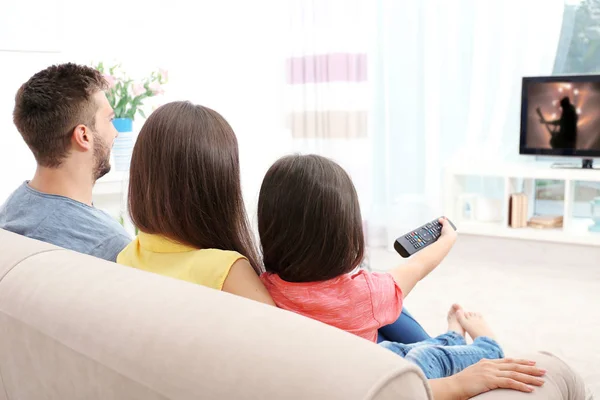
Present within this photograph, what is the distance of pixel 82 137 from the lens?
5.40 feet

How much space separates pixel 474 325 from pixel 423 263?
0.28 m

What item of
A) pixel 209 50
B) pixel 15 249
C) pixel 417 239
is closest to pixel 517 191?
pixel 209 50

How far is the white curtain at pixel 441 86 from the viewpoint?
392cm

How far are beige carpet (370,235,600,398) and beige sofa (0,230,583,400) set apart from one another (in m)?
1.83

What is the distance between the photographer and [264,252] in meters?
1.29

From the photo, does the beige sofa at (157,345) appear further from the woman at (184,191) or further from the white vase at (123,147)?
the white vase at (123,147)

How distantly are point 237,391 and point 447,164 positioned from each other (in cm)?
360

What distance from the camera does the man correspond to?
4.94 feet

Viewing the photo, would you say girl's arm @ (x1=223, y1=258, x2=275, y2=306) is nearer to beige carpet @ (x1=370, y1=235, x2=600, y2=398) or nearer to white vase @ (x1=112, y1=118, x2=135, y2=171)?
beige carpet @ (x1=370, y1=235, x2=600, y2=398)

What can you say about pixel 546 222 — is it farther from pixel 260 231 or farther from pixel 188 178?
pixel 188 178

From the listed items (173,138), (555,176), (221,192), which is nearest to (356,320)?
(221,192)

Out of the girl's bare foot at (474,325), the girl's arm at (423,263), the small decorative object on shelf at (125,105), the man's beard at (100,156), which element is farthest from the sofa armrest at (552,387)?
the small decorative object on shelf at (125,105)

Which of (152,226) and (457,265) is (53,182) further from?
(457,265)

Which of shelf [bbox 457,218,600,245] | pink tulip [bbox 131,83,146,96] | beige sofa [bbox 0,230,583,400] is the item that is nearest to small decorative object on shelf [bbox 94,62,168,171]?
pink tulip [bbox 131,83,146,96]
